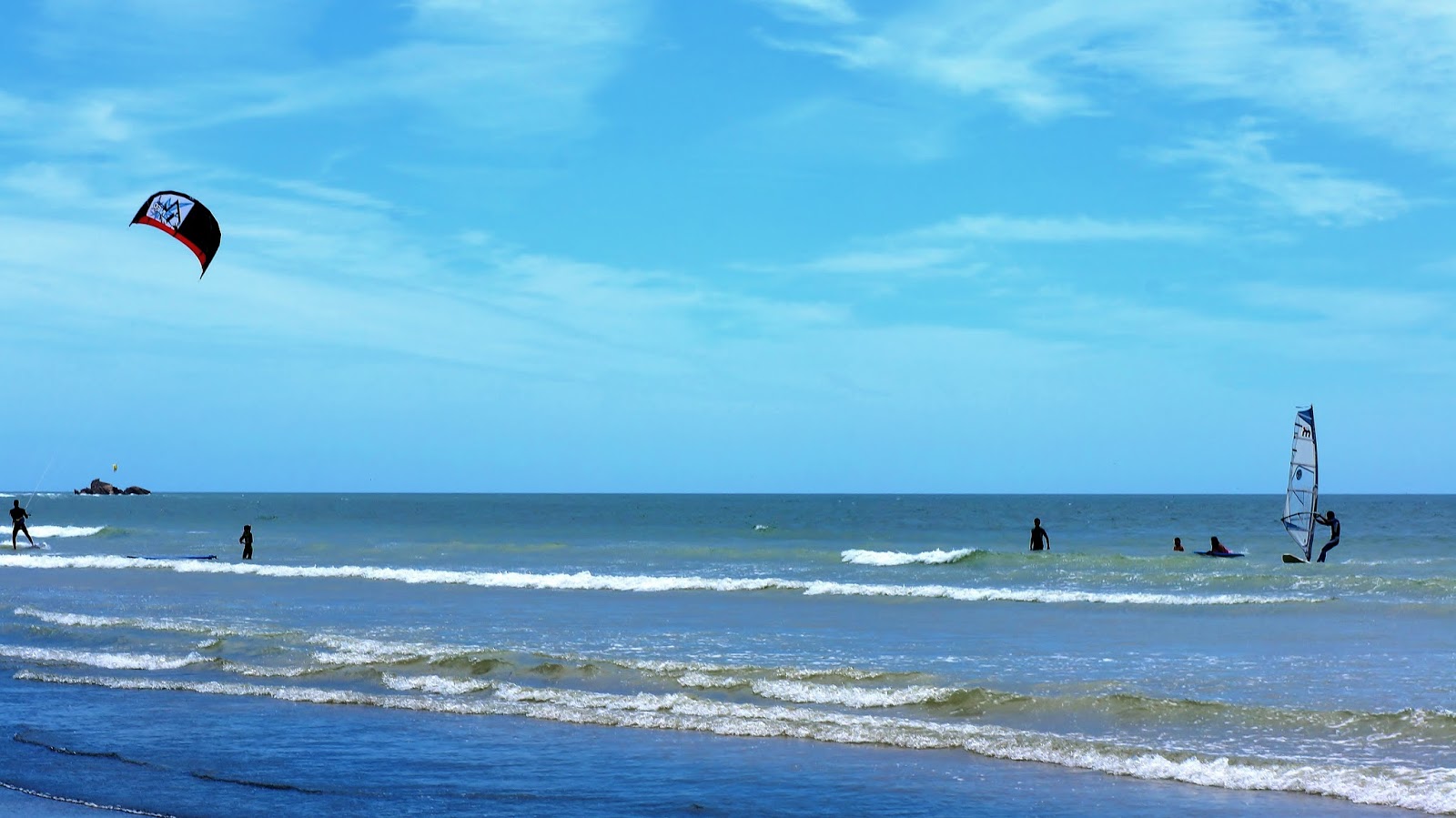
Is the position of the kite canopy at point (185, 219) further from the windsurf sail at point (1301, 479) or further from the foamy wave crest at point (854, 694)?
the windsurf sail at point (1301, 479)

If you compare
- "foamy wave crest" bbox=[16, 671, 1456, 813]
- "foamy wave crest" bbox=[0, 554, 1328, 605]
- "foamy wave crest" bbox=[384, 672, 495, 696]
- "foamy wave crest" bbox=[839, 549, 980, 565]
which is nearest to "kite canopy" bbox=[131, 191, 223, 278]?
"foamy wave crest" bbox=[16, 671, 1456, 813]

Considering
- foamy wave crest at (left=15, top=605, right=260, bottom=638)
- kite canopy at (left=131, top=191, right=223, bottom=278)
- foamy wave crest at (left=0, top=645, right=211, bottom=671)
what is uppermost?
kite canopy at (left=131, top=191, right=223, bottom=278)

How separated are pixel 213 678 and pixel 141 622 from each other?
5552 millimetres

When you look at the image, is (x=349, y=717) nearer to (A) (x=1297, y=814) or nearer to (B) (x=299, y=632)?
(B) (x=299, y=632)

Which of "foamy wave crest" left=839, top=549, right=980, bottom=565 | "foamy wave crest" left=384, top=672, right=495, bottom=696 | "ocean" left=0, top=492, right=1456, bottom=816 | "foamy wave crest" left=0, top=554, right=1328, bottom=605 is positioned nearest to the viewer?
"ocean" left=0, top=492, right=1456, bottom=816

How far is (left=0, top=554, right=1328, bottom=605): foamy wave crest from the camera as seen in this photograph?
22312mm

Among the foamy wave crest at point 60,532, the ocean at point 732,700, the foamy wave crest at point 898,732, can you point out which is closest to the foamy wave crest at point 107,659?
the ocean at point 732,700

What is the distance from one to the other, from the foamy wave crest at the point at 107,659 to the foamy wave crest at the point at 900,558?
2429 centimetres

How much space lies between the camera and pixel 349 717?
10.4 m

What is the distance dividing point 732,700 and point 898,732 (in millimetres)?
2080

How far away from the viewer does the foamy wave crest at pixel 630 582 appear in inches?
878

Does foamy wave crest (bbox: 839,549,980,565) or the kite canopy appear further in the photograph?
foamy wave crest (bbox: 839,549,980,565)

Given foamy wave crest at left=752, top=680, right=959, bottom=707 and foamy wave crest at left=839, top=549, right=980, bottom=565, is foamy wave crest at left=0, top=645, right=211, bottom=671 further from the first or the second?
foamy wave crest at left=839, top=549, right=980, bottom=565

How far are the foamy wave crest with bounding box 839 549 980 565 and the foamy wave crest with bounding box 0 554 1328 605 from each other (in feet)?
29.2
